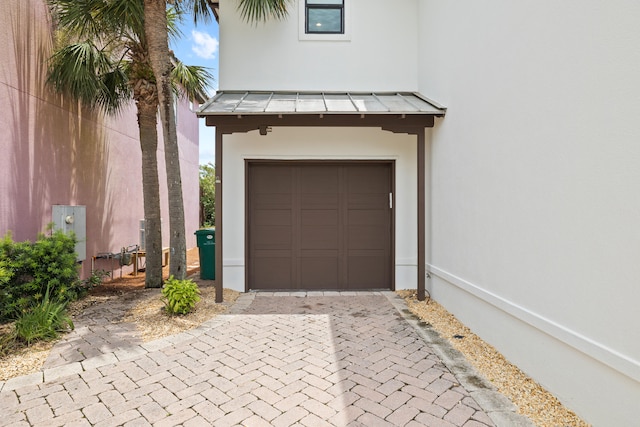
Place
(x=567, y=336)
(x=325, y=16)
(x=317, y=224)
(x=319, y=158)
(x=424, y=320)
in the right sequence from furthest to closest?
(x=325, y=16) < (x=317, y=224) < (x=319, y=158) < (x=424, y=320) < (x=567, y=336)

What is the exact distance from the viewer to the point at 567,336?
313 cm

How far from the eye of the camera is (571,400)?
3104 mm

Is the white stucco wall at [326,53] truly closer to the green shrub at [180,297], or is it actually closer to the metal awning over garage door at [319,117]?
the metal awning over garage door at [319,117]

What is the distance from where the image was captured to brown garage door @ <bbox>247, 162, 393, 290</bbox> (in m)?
7.30

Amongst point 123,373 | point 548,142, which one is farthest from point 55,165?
point 548,142

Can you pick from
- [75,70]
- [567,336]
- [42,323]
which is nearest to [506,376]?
[567,336]

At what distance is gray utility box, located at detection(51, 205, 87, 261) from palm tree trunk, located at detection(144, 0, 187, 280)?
2008 millimetres

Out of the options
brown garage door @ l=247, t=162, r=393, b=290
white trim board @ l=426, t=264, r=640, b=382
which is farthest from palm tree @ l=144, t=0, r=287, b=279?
white trim board @ l=426, t=264, r=640, b=382

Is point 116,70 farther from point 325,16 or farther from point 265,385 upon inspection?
point 265,385

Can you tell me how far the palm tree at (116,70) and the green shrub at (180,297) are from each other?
224 cm

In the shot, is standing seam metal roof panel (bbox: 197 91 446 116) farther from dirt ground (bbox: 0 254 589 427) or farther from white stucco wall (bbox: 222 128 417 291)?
dirt ground (bbox: 0 254 589 427)

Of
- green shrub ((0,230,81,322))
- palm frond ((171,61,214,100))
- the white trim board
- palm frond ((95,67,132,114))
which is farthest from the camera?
palm frond ((171,61,214,100))

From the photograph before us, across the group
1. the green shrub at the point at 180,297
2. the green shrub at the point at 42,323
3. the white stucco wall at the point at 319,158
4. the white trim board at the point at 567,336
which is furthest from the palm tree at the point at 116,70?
the white trim board at the point at 567,336

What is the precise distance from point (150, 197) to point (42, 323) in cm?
331
